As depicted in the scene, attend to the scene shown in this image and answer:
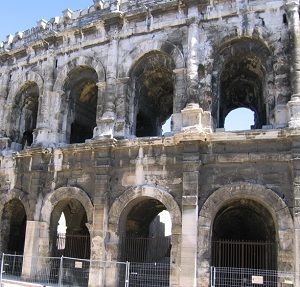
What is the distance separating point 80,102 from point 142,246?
18.9ft

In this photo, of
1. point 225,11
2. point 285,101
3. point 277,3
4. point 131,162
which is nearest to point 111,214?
point 131,162

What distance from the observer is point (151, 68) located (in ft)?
44.6

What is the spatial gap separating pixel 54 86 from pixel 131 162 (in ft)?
14.7

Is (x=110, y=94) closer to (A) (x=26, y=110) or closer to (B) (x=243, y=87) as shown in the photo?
(B) (x=243, y=87)

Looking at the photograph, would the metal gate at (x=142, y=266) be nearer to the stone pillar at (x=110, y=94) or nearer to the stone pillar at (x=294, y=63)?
the stone pillar at (x=110, y=94)

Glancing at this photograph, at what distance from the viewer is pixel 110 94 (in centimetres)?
1320

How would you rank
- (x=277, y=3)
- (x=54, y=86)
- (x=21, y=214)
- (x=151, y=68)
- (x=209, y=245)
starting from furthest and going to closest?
(x=21, y=214)
(x=54, y=86)
(x=151, y=68)
(x=277, y=3)
(x=209, y=245)

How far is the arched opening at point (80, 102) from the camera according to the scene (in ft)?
47.9

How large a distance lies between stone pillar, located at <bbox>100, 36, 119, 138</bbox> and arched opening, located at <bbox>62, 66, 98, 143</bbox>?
3.09ft

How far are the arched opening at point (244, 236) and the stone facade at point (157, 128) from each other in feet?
0.42

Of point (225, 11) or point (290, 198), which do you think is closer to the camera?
point (290, 198)

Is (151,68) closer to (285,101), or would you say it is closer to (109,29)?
(109,29)

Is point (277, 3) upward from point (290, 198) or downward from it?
upward

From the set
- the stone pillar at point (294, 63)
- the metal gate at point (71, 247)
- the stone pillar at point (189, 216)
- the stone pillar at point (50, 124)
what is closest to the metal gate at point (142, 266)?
the stone pillar at point (189, 216)
